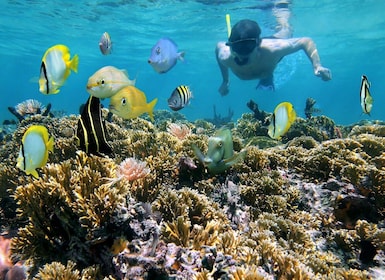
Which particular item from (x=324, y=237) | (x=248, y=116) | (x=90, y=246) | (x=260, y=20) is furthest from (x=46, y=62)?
(x=260, y=20)

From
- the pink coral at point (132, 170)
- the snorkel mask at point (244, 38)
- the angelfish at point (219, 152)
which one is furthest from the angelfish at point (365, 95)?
the snorkel mask at point (244, 38)

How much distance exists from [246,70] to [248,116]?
199cm

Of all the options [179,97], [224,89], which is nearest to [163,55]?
[179,97]

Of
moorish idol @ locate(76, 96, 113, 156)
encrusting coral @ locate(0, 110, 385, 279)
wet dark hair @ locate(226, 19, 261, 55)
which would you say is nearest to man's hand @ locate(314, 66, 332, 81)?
wet dark hair @ locate(226, 19, 261, 55)

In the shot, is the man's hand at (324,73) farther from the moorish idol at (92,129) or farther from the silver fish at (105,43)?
the moorish idol at (92,129)

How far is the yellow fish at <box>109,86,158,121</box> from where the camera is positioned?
311cm

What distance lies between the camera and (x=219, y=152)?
12.3ft

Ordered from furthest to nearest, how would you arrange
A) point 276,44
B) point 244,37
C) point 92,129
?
point 276,44
point 244,37
point 92,129

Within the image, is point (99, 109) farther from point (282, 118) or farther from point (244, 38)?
point (244, 38)

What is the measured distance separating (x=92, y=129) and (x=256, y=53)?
955 cm

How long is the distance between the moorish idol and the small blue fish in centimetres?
313

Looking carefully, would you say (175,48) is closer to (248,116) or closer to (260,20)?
(248,116)

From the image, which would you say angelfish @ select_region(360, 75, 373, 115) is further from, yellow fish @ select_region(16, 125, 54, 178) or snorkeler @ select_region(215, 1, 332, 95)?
yellow fish @ select_region(16, 125, 54, 178)

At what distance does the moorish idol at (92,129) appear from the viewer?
2158mm
